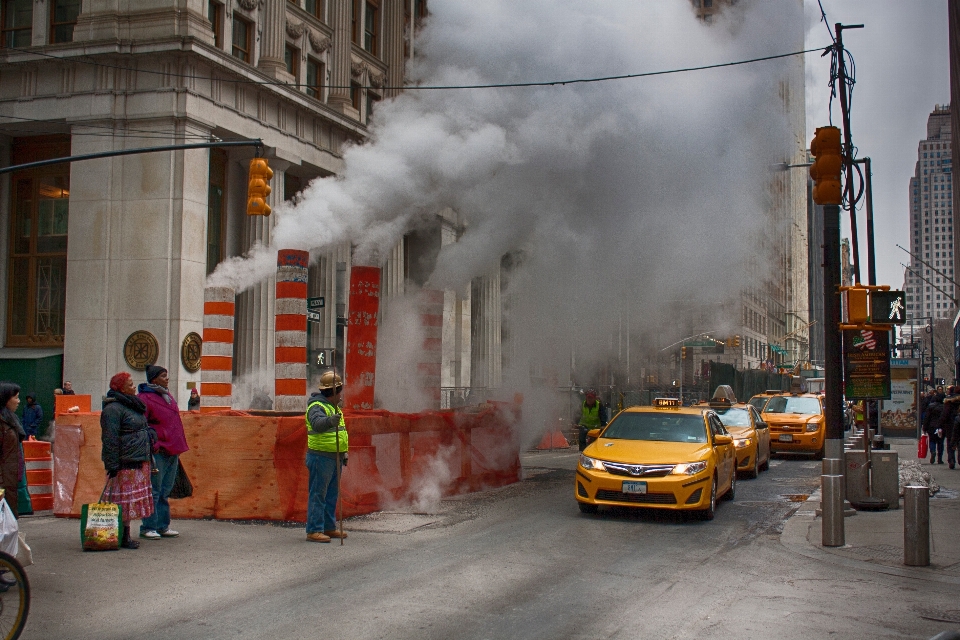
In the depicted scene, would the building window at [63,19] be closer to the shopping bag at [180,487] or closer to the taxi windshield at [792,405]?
the shopping bag at [180,487]

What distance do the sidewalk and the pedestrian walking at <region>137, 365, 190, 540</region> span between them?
20.5ft

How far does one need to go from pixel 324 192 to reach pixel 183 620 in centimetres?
1019

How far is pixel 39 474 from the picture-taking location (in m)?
11.3

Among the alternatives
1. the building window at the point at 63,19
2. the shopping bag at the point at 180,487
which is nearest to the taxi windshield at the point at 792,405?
the shopping bag at the point at 180,487

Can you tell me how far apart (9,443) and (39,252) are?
67.4 feet

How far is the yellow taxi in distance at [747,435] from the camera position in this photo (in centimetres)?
1589

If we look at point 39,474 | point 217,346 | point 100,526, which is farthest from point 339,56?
point 100,526

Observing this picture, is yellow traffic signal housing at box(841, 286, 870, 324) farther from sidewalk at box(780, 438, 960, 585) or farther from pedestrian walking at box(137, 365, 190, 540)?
pedestrian walking at box(137, 365, 190, 540)

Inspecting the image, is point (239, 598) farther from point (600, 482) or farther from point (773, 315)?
A: point (773, 315)

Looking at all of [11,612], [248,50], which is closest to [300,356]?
[11,612]

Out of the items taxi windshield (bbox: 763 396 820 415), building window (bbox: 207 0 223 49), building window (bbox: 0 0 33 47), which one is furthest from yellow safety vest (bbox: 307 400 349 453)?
building window (bbox: 0 0 33 47)

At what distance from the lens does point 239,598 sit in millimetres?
6520

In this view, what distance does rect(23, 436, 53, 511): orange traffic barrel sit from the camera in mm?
11180

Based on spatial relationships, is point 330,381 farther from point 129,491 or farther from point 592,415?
point 592,415
